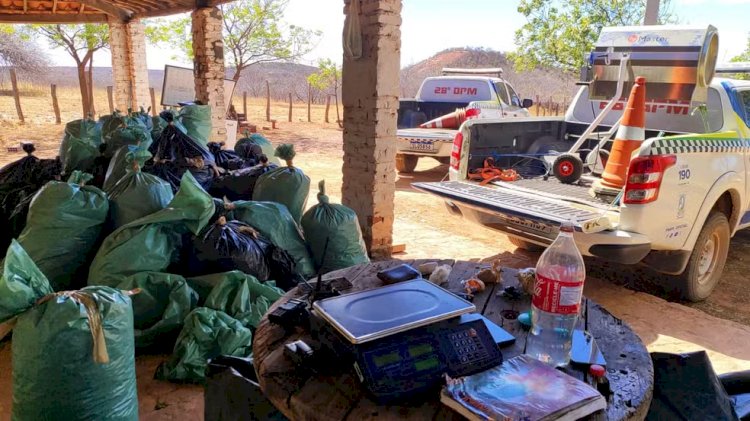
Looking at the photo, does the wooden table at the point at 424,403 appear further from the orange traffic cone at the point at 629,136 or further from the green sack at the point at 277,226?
the orange traffic cone at the point at 629,136

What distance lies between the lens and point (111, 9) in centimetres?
942

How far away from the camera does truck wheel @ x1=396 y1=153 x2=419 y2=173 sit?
9.84 metres

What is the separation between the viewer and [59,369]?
2.07 m

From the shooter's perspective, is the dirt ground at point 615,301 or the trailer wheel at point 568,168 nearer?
the dirt ground at point 615,301

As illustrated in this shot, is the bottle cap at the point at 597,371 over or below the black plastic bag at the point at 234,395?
over

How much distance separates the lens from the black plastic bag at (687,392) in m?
1.73

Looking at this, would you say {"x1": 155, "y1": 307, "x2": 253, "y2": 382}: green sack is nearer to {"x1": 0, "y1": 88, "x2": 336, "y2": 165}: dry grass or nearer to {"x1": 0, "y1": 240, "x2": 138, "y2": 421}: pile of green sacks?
{"x1": 0, "y1": 240, "x2": 138, "y2": 421}: pile of green sacks

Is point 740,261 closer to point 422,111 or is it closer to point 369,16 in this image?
point 369,16

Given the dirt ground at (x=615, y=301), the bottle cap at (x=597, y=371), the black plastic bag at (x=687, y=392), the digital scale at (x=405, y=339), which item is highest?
the digital scale at (x=405, y=339)

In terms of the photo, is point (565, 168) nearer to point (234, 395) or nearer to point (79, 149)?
point (234, 395)

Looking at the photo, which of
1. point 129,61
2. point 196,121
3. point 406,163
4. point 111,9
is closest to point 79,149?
point 196,121

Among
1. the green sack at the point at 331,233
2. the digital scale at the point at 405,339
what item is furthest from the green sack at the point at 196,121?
the digital scale at the point at 405,339

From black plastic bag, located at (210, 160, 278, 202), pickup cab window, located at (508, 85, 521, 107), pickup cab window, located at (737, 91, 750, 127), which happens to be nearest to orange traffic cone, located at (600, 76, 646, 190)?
pickup cab window, located at (737, 91, 750, 127)

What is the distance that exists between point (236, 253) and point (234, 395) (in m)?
1.48
